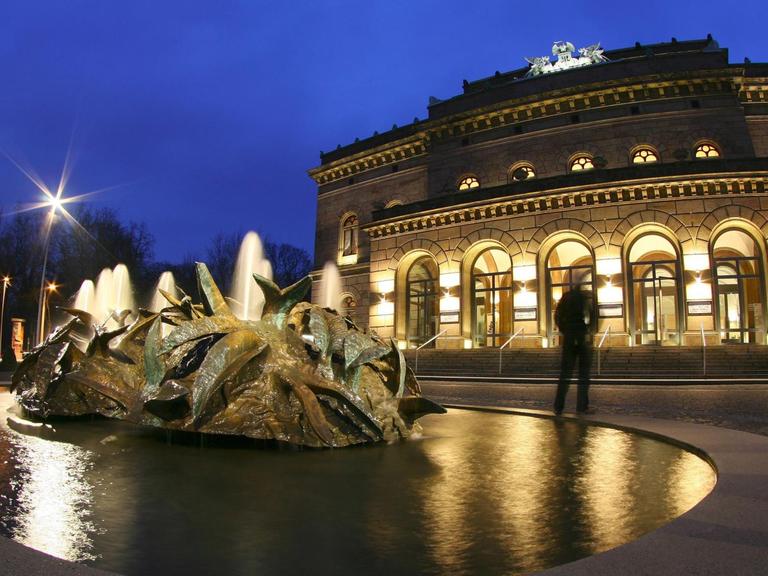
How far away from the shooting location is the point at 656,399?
11812 millimetres

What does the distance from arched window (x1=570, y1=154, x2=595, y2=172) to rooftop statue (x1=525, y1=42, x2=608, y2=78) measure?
18.8ft

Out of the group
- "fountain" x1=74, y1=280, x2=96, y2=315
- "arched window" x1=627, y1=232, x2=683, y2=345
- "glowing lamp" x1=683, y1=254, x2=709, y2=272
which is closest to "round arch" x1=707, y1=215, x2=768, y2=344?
"glowing lamp" x1=683, y1=254, x2=709, y2=272

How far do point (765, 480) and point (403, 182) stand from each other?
3305cm

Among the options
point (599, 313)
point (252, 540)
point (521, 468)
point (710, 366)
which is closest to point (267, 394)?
point (521, 468)

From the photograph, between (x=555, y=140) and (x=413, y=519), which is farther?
(x=555, y=140)

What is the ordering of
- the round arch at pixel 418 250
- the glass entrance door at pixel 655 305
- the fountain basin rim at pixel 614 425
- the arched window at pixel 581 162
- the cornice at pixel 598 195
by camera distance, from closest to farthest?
1. the fountain basin rim at pixel 614 425
2. the cornice at pixel 598 195
3. the glass entrance door at pixel 655 305
4. the round arch at pixel 418 250
5. the arched window at pixel 581 162

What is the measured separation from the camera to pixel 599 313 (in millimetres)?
24703

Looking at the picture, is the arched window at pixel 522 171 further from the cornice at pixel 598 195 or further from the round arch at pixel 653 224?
the round arch at pixel 653 224

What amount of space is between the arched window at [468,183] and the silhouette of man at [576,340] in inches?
935

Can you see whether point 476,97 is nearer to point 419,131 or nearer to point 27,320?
point 419,131

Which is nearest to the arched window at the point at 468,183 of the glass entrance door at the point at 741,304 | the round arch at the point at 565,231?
the round arch at the point at 565,231

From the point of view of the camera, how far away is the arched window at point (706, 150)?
89.2 ft

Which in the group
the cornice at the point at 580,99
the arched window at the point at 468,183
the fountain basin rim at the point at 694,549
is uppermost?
the cornice at the point at 580,99

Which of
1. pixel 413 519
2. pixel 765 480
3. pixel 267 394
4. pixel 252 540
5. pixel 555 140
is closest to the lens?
pixel 252 540
